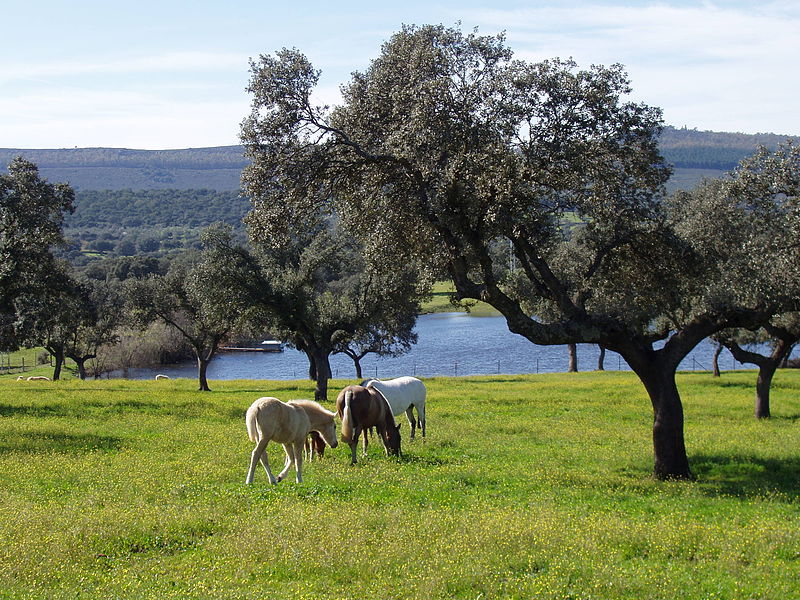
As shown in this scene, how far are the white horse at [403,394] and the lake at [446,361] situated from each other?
44536 mm

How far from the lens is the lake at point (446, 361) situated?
77.1 meters

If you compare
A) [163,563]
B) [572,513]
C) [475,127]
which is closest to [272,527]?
[163,563]

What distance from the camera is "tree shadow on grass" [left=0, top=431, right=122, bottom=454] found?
66.5 feet

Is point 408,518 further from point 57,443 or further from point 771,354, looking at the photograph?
point 771,354

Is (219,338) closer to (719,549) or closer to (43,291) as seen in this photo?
(43,291)

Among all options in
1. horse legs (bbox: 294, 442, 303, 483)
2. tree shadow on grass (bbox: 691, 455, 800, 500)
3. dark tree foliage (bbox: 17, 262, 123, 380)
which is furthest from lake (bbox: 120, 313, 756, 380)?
horse legs (bbox: 294, 442, 303, 483)

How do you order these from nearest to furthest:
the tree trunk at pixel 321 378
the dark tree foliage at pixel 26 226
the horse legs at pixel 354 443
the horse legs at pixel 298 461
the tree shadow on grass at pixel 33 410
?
1. the horse legs at pixel 298 461
2. the horse legs at pixel 354 443
3. the tree shadow on grass at pixel 33 410
4. the dark tree foliage at pixel 26 226
5. the tree trunk at pixel 321 378

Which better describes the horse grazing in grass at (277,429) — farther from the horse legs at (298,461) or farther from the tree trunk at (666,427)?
the tree trunk at (666,427)

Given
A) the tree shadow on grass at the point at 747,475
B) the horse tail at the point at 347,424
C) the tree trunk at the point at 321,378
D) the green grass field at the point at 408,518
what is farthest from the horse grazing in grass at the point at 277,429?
the tree trunk at the point at 321,378

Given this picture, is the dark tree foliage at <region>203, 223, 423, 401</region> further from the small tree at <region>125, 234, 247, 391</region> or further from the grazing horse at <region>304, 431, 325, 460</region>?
the grazing horse at <region>304, 431, 325, 460</region>

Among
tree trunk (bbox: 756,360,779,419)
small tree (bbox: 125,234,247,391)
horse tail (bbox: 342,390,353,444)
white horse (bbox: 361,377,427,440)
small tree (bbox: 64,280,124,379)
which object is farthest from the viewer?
small tree (bbox: 64,280,124,379)

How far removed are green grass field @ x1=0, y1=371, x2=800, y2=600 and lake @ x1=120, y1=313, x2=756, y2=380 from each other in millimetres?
48217

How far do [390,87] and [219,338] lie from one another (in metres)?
34.8

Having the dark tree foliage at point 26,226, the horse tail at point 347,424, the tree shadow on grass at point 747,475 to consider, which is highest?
the dark tree foliage at point 26,226
